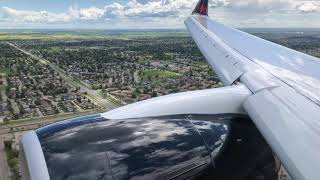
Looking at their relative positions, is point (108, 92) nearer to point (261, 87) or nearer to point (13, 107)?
point (13, 107)

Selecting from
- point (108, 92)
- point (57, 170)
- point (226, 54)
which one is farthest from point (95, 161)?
point (108, 92)

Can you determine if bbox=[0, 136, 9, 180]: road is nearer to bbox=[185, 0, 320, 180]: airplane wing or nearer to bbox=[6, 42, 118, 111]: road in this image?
bbox=[6, 42, 118, 111]: road

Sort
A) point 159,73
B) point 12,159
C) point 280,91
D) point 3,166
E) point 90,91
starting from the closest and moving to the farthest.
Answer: point 280,91
point 3,166
point 12,159
point 90,91
point 159,73

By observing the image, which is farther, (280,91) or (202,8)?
(202,8)

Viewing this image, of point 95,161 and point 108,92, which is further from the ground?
point 95,161

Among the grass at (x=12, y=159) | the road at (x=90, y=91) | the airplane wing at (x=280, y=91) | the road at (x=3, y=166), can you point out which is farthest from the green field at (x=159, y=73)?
the airplane wing at (x=280, y=91)

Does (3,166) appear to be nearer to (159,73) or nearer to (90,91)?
(90,91)

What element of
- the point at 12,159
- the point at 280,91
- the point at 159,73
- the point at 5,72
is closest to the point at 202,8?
the point at 280,91
